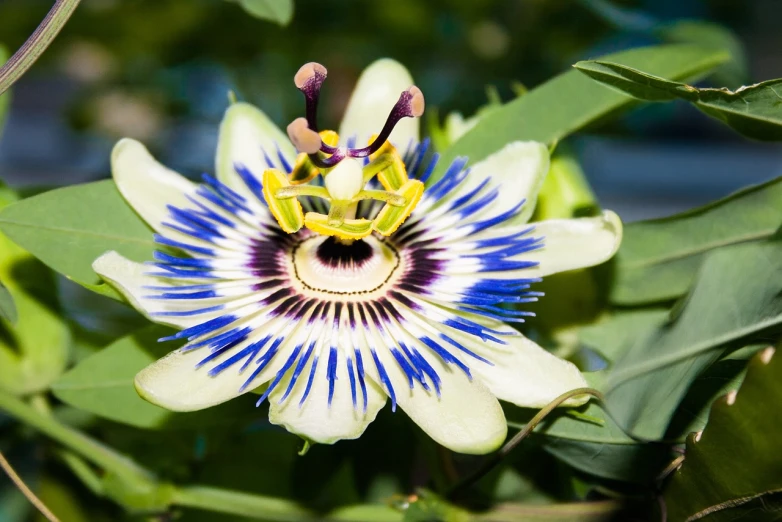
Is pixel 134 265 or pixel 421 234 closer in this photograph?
pixel 134 265

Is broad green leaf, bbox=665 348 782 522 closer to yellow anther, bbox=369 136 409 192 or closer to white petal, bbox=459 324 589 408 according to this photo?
white petal, bbox=459 324 589 408

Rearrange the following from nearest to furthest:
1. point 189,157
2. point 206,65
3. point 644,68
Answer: point 644,68 → point 206,65 → point 189,157

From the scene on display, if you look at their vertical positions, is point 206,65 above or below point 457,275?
above

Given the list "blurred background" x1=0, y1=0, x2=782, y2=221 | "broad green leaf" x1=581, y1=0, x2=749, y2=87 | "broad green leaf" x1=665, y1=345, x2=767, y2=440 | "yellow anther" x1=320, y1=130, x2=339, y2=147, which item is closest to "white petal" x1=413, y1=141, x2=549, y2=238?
"yellow anther" x1=320, y1=130, x2=339, y2=147

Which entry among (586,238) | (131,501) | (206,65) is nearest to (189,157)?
(206,65)

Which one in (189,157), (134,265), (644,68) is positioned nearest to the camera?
(134,265)

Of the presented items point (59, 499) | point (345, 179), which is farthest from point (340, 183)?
point (59, 499)

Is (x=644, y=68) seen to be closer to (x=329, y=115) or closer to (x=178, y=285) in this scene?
(x=178, y=285)
